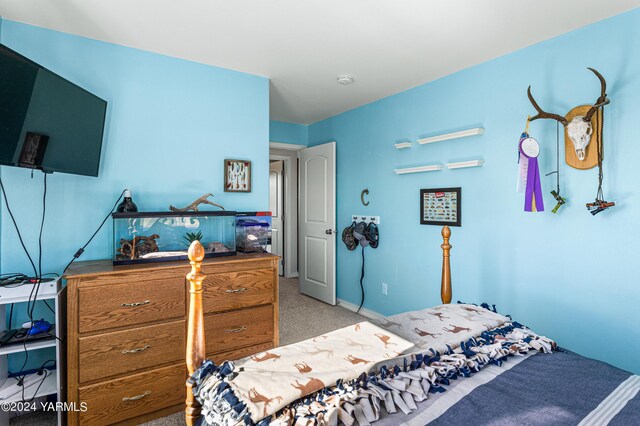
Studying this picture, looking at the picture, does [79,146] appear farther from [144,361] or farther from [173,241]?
[144,361]

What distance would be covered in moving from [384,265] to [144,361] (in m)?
2.49

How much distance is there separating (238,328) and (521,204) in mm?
2293

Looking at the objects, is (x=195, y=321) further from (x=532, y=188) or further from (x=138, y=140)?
(x=532, y=188)

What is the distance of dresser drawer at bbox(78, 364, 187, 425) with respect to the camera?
1888 millimetres

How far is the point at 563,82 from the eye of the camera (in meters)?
2.31

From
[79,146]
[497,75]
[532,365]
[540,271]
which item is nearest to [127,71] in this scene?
[79,146]

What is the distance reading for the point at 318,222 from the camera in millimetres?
4586

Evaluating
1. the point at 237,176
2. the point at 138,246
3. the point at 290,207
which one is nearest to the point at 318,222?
the point at 290,207

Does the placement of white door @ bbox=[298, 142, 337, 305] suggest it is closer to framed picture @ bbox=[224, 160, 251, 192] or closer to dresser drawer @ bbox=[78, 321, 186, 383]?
framed picture @ bbox=[224, 160, 251, 192]

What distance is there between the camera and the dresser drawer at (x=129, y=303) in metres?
1.86

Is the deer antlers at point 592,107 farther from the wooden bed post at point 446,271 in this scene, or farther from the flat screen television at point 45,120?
the flat screen television at point 45,120

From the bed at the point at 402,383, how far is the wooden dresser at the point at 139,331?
108 centimetres

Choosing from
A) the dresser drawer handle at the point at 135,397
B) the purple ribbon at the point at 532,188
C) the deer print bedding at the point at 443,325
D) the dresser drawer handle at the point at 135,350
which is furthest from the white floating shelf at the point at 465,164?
the dresser drawer handle at the point at 135,397

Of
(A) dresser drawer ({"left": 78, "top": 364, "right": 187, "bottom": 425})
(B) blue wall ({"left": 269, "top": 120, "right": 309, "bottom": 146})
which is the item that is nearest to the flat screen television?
(A) dresser drawer ({"left": 78, "top": 364, "right": 187, "bottom": 425})
